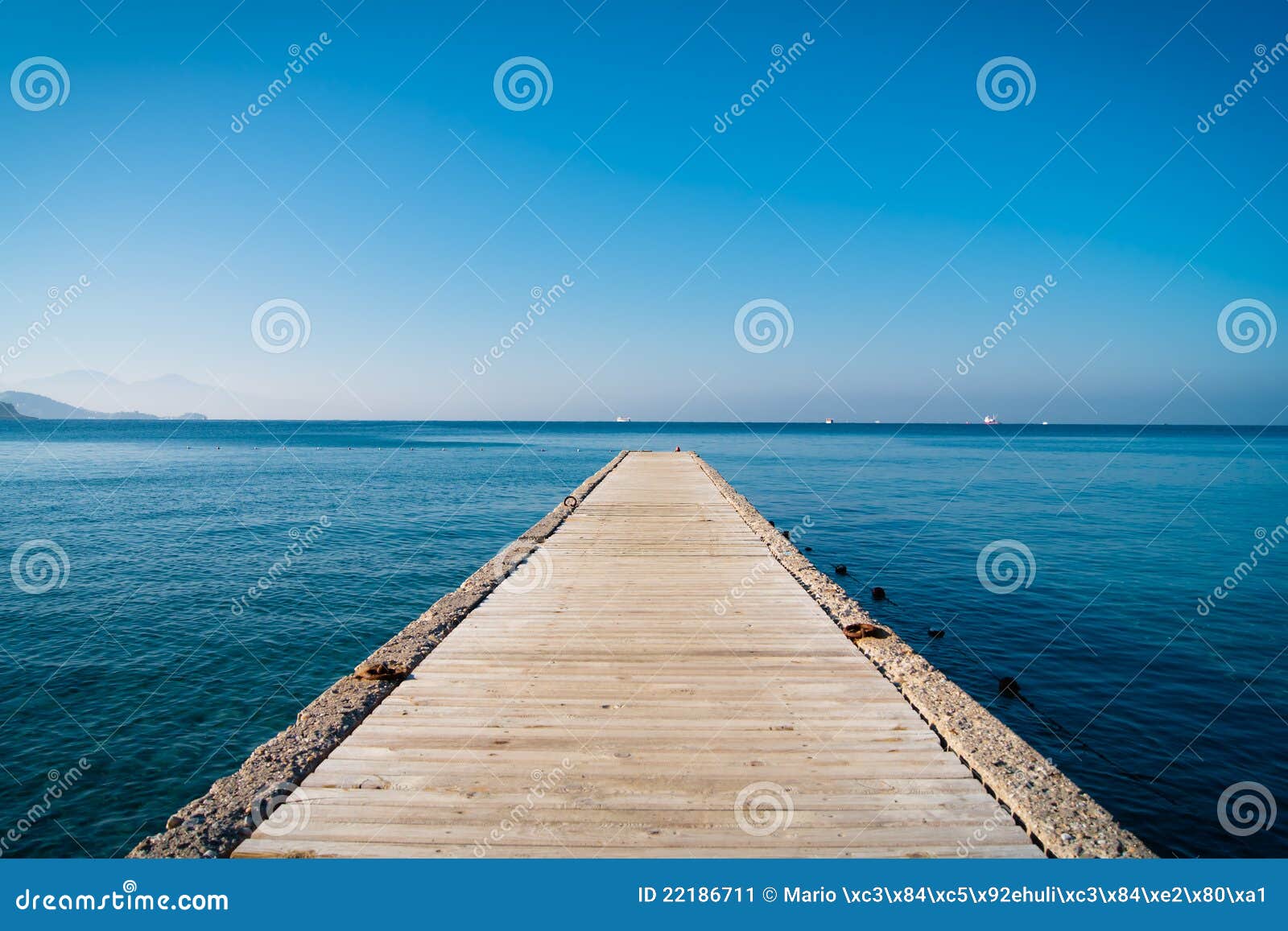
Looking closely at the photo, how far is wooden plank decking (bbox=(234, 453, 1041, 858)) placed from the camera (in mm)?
3516

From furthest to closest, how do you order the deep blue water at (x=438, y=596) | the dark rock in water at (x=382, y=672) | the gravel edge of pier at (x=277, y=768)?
the deep blue water at (x=438, y=596), the dark rock in water at (x=382, y=672), the gravel edge of pier at (x=277, y=768)

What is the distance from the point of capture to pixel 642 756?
4348mm

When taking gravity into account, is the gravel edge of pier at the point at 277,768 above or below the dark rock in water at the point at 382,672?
below

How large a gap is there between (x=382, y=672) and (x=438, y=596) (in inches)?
307

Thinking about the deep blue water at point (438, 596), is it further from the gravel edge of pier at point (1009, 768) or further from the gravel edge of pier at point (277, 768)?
the gravel edge of pier at point (1009, 768)

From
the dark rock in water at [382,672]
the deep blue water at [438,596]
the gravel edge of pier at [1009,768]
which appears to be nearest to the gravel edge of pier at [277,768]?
the dark rock in water at [382,672]

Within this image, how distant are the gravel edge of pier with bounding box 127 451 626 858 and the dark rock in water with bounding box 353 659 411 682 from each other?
0.12ft

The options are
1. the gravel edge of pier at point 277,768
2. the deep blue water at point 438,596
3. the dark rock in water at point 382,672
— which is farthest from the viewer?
the deep blue water at point 438,596

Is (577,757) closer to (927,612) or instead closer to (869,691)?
(869,691)

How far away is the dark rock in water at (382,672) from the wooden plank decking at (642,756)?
0.57ft

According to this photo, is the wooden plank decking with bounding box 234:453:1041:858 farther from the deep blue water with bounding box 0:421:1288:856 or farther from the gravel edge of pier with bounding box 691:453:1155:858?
the deep blue water with bounding box 0:421:1288:856

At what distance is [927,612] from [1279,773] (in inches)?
222

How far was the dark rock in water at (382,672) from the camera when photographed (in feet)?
18.1

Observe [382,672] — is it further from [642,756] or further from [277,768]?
[642,756]
